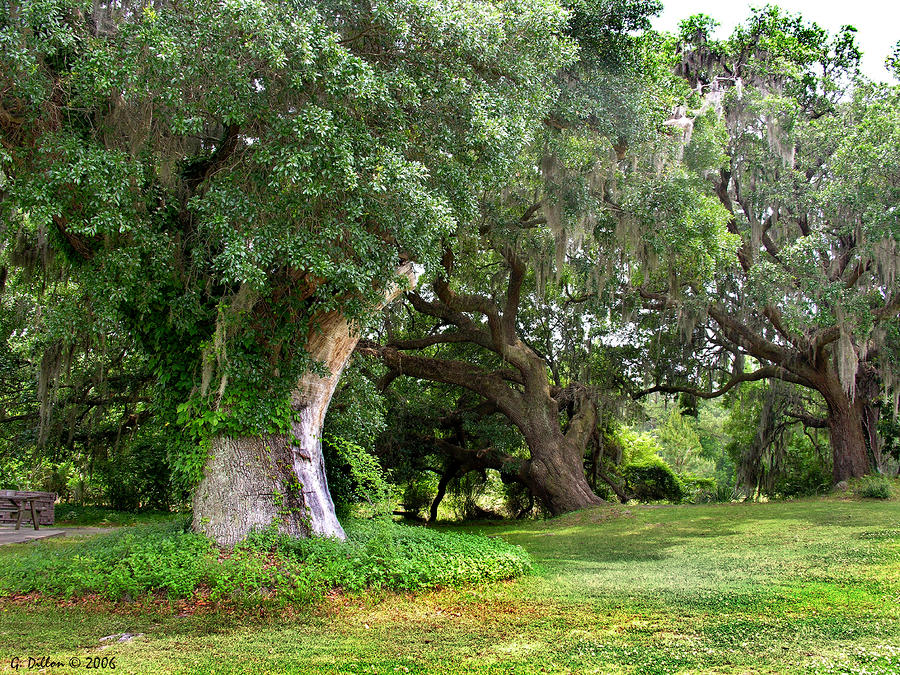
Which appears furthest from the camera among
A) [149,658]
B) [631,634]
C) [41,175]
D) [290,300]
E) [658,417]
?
[658,417]

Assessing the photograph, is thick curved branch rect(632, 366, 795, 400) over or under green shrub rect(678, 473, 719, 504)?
over

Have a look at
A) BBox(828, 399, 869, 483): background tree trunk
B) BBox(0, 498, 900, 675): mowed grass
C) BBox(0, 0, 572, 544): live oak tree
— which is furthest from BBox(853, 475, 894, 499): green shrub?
BBox(0, 0, 572, 544): live oak tree

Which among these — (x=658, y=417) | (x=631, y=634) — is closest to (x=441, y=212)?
(x=631, y=634)

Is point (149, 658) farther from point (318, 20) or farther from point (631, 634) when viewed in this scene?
point (318, 20)

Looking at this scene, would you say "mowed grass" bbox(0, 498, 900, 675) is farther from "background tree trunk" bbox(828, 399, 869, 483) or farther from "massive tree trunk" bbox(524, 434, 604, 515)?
"background tree trunk" bbox(828, 399, 869, 483)

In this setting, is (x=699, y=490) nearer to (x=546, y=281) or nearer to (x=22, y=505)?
(x=546, y=281)

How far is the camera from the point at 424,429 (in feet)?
53.7

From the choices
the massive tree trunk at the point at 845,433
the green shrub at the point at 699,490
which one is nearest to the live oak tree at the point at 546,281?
the green shrub at the point at 699,490

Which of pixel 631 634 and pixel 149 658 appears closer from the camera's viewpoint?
pixel 149 658

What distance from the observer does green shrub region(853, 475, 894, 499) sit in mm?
13219

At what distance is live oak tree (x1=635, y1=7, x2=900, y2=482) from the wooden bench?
11.4 meters

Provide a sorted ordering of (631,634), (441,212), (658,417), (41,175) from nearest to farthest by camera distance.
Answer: (631,634)
(41,175)
(441,212)
(658,417)

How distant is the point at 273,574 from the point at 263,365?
2.40 meters

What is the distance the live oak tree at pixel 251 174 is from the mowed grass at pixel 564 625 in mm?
1881
